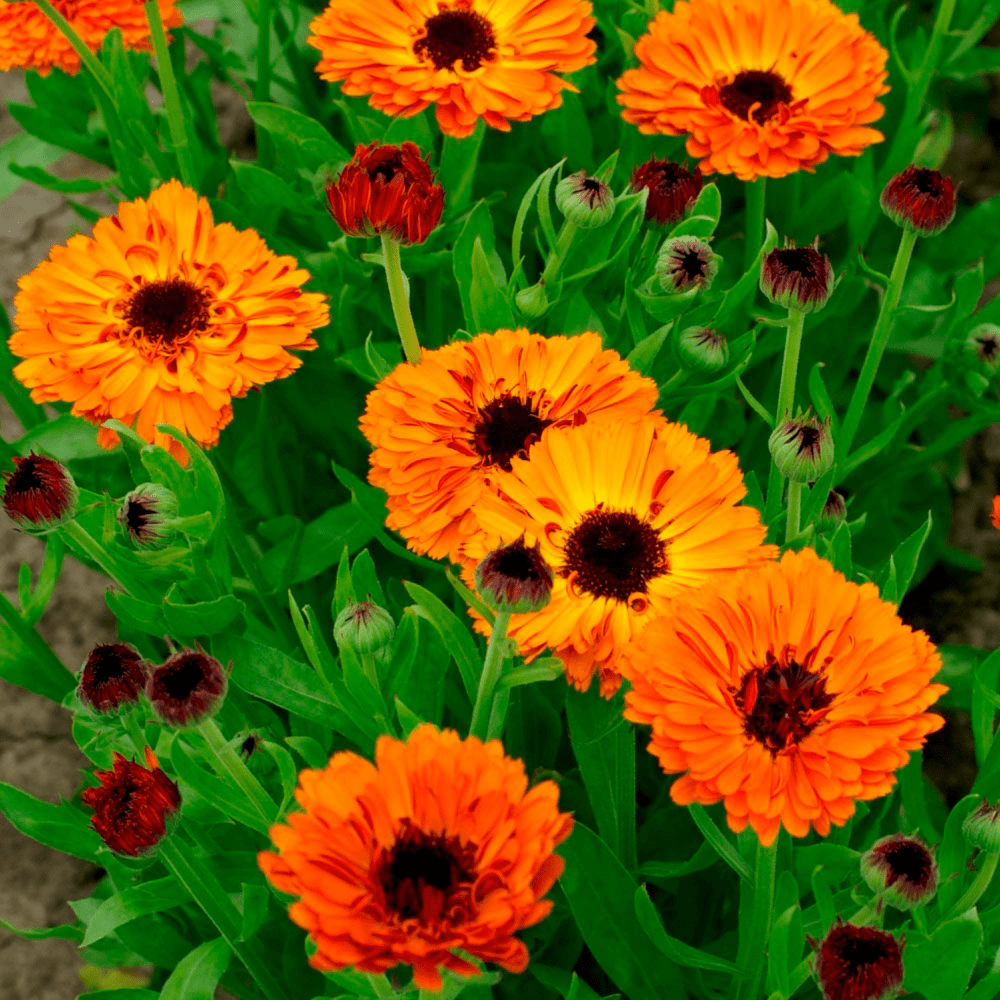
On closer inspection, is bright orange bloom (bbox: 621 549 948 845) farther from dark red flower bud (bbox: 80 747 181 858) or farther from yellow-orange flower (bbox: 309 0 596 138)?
yellow-orange flower (bbox: 309 0 596 138)

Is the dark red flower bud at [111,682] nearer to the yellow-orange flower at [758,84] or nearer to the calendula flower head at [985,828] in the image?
the calendula flower head at [985,828]

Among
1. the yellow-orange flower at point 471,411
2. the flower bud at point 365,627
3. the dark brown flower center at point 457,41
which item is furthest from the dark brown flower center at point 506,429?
the dark brown flower center at point 457,41

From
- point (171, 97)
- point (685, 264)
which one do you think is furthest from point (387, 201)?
point (171, 97)

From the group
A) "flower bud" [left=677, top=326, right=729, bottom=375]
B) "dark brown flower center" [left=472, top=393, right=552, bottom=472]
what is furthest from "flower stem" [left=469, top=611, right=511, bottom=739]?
"flower bud" [left=677, top=326, right=729, bottom=375]

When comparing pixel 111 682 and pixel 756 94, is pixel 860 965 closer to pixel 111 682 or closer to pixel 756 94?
pixel 111 682

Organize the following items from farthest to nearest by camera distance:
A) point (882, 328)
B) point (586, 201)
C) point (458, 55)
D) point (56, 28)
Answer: point (56, 28)
point (458, 55)
point (882, 328)
point (586, 201)

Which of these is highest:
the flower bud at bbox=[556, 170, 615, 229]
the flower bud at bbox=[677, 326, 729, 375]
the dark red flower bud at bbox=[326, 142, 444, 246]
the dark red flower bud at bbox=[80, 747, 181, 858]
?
the dark red flower bud at bbox=[326, 142, 444, 246]

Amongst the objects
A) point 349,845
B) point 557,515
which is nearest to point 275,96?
point 557,515
